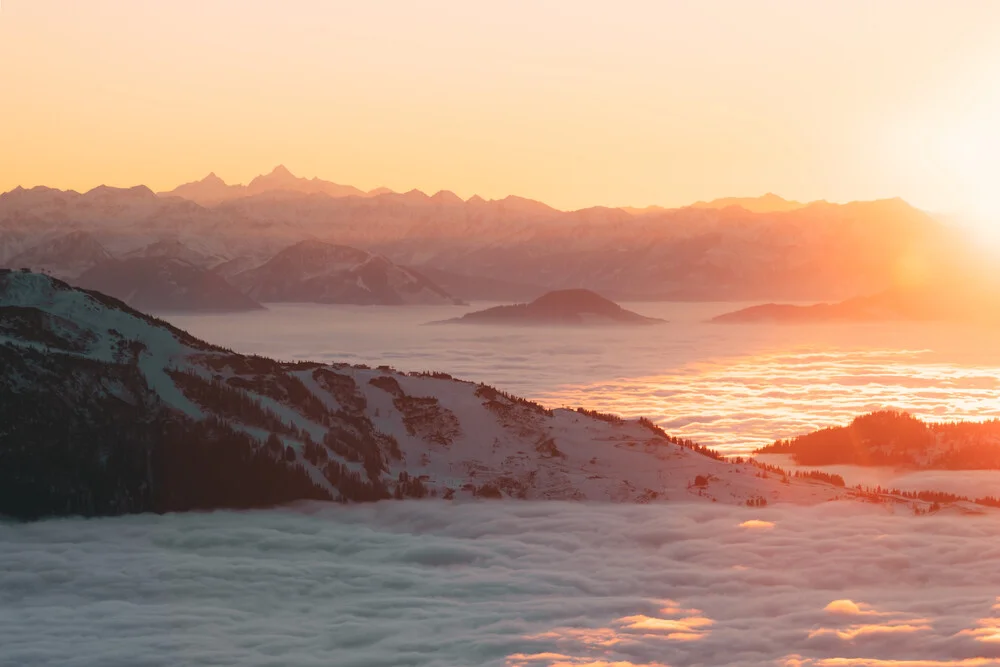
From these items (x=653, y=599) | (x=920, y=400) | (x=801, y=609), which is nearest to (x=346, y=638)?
(x=653, y=599)

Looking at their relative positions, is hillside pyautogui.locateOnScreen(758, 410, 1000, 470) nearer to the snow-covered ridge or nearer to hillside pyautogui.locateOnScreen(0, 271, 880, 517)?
hillside pyautogui.locateOnScreen(0, 271, 880, 517)

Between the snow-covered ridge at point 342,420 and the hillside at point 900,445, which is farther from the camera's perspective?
the hillside at point 900,445

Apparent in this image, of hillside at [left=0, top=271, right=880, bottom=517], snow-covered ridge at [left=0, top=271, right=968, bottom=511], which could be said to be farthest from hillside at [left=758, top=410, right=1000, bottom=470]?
snow-covered ridge at [left=0, top=271, right=968, bottom=511]

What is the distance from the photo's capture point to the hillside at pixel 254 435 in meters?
30.4

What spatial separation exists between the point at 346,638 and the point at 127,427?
14.0 metres

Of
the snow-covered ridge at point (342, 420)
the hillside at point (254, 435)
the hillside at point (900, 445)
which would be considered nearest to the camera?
the hillside at point (254, 435)

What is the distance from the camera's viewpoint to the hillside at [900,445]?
191ft

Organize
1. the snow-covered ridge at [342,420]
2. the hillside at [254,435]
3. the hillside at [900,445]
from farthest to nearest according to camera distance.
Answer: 1. the hillside at [900,445]
2. the snow-covered ridge at [342,420]
3. the hillside at [254,435]

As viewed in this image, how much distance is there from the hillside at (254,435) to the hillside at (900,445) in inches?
888

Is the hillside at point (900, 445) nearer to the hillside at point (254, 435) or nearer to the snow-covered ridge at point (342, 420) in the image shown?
the hillside at point (254, 435)

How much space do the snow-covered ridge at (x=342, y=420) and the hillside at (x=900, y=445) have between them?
23106 millimetres

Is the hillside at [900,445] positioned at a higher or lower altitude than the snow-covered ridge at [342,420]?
lower

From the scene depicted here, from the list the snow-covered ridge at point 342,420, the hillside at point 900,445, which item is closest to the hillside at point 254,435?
the snow-covered ridge at point 342,420

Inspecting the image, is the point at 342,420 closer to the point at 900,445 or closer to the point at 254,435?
the point at 254,435
